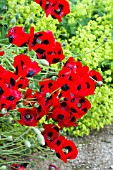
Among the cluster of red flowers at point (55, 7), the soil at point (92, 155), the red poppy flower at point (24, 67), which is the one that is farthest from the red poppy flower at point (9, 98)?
the soil at point (92, 155)

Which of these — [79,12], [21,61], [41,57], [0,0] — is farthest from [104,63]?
[21,61]

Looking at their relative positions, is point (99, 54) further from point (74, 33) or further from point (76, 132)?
point (76, 132)

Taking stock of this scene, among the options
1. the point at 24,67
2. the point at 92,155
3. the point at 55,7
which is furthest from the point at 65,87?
the point at 92,155

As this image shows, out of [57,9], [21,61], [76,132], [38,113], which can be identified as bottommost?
[76,132]

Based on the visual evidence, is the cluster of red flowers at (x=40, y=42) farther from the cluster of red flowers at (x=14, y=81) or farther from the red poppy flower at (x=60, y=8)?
the red poppy flower at (x=60, y=8)

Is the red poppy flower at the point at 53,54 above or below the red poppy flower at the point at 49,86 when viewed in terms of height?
above

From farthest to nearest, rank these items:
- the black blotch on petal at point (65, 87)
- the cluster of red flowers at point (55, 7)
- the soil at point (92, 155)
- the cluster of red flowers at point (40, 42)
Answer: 1. the soil at point (92, 155)
2. the cluster of red flowers at point (55, 7)
3. the cluster of red flowers at point (40, 42)
4. the black blotch on petal at point (65, 87)

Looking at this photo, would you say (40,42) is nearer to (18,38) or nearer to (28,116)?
(18,38)

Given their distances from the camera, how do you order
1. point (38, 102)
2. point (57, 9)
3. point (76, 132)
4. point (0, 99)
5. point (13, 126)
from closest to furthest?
point (0, 99)
point (38, 102)
point (57, 9)
point (13, 126)
point (76, 132)
